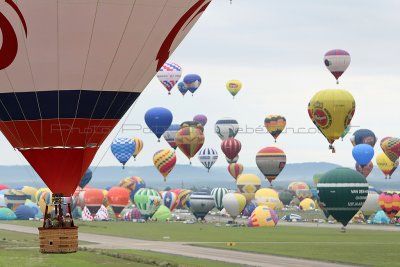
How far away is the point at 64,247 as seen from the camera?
26156 mm

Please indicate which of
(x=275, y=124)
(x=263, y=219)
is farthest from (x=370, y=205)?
(x=275, y=124)

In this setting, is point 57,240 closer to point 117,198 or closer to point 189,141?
point 117,198

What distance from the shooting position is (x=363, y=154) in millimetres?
111562

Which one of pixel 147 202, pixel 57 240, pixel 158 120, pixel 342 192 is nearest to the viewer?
pixel 57 240

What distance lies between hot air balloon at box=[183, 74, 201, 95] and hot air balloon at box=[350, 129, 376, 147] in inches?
796

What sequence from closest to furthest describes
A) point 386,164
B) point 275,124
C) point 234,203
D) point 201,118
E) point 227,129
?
point 234,203 < point 275,124 < point 386,164 < point 227,129 < point 201,118

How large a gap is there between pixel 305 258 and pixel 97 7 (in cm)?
3052

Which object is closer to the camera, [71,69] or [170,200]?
[71,69]

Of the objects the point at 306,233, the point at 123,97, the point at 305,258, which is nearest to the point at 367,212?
the point at 306,233

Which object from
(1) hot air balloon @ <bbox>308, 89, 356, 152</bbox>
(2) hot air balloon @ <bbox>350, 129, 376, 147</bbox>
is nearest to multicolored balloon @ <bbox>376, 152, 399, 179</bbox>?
(2) hot air balloon @ <bbox>350, 129, 376, 147</bbox>

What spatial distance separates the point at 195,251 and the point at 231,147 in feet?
203

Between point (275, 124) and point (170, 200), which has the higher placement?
point (275, 124)

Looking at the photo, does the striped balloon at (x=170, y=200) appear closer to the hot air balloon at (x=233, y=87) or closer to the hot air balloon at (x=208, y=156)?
the hot air balloon at (x=208, y=156)

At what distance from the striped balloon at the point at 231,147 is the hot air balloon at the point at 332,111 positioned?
3980 cm
